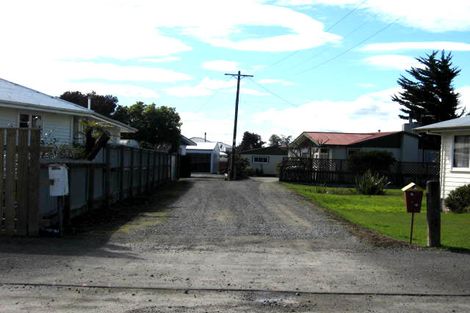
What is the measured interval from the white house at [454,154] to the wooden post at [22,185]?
1469cm

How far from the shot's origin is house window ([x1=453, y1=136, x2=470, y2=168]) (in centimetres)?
2066

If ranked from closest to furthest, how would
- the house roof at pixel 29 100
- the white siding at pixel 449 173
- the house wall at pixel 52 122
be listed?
the white siding at pixel 449 173
the house roof at pixel 29 100
the house wall at pixel 52 122

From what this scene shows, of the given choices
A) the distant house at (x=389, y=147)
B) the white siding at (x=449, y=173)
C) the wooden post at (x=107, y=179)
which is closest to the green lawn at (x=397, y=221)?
the white siding at (x=449, y=173)

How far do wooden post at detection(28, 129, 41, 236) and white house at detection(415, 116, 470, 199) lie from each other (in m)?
14.5

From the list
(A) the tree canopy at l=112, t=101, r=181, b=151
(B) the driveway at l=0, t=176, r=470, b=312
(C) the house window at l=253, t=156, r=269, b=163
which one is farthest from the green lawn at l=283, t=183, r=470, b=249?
(C) the house window at l=253, t=156, r=269, b=163

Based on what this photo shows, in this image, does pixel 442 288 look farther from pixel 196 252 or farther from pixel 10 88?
pixel 10 88

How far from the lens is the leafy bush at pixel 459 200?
1909 centimetres

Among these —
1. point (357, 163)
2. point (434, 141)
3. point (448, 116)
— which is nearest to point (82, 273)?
point (357, 163)

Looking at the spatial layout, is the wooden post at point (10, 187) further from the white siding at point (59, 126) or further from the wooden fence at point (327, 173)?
the wooden fence at point (327, 173)

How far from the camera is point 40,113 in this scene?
2498 cm

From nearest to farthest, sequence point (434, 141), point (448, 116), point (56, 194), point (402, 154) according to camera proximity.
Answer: point (56, 194) < point (402, 154) < point (434, 141) < point (448, 116)

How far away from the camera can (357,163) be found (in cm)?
4128

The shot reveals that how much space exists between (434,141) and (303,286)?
47.5 meters

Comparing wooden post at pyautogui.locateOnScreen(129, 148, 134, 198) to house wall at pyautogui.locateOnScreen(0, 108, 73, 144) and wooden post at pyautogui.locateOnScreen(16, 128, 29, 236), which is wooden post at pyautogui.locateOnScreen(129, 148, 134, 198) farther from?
wooden post at pyautogui.locateOnScreen(16, 128, 29, 236)
